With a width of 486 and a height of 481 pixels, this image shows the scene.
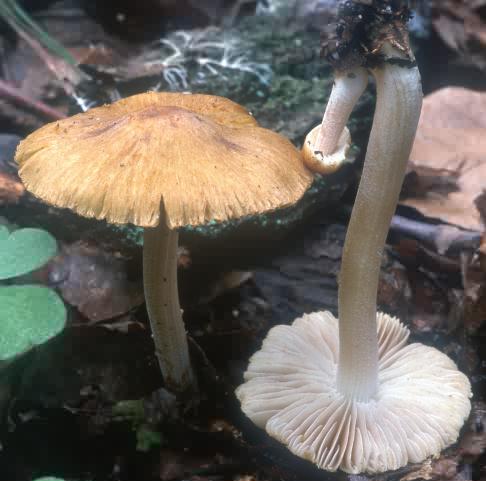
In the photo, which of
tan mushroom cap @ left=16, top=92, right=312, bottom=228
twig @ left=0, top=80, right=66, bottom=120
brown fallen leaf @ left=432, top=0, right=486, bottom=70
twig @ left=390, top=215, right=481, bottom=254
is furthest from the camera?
brown fallen leaf @ left=432, top=0, right=486, bottom=70

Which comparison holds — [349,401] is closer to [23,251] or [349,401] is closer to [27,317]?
[27,317]

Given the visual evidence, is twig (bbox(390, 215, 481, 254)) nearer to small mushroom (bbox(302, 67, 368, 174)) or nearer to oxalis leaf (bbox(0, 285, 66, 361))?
small mushroom (bbox(302, 67, 368, 174))

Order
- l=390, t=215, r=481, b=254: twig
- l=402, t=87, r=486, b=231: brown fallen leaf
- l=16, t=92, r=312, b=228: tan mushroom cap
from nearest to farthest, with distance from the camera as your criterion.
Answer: l=16, t=92, r=312, b=228: tan mushroom cap, l=390, t=215, r=481, b=254: twig, l=402, t=87, r=486, b=231: brown fallen leaf

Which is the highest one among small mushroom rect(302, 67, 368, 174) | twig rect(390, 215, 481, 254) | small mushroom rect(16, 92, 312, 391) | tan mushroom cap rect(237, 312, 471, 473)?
small mushroom rect(302, 67, 368, 174)

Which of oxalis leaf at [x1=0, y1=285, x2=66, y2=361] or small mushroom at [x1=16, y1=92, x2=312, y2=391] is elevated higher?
small mushroom at [x1=16, y1=92, x2=312, y2=391]

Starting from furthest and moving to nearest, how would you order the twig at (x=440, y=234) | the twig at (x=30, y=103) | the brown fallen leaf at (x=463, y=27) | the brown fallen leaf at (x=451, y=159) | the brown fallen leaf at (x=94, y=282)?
the brown fallen leaf at (x=463, y=27), the twig at (x=30, y=103), the brown fallen leaf at (x=451, y=159), the twig at (x=440, y=234), the brown fallen leaf at (x=94, y=282)

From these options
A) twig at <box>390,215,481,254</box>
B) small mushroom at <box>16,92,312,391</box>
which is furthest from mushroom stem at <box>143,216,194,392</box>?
twig at <box>390,215,481,254</box>

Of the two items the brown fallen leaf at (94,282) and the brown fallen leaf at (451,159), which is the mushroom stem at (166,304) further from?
the brown fallen leaf at (451,159)

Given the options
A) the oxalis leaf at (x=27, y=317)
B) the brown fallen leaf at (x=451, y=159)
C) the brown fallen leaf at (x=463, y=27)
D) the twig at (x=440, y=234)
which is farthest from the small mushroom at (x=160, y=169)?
the brown fallen leaf at (x=463, y=27)
